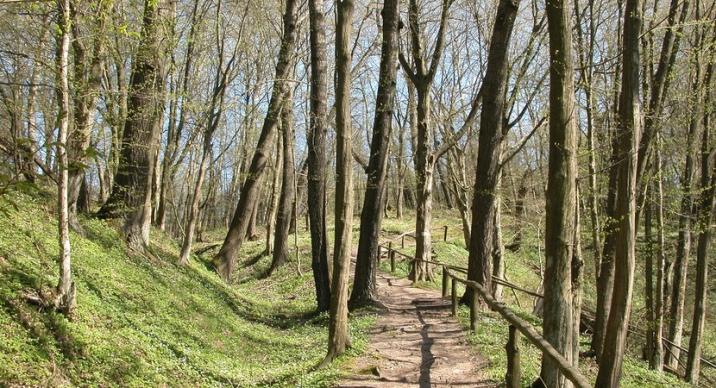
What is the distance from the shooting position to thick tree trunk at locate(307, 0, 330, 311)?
13.2 metres

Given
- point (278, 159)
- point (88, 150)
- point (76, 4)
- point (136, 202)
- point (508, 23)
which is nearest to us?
point (88, 150)

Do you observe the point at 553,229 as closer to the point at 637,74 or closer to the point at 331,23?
the point at 637,74

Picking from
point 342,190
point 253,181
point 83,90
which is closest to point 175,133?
point 253,181

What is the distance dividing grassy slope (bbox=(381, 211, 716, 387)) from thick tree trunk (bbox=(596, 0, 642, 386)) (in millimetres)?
1061

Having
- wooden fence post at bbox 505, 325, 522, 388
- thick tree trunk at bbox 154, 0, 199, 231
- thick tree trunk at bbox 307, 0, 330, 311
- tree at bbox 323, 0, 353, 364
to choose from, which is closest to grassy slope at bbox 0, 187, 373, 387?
tree at bbox 323, 0, 353, 364

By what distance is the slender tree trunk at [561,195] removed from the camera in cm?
687

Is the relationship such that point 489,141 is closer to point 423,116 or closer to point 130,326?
point 423,116

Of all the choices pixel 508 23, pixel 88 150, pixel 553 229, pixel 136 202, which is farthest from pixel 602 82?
pixel 88 150

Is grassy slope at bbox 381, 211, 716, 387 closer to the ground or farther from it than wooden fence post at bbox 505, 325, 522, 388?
closer to the ground

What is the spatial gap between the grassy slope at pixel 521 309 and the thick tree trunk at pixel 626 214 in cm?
106

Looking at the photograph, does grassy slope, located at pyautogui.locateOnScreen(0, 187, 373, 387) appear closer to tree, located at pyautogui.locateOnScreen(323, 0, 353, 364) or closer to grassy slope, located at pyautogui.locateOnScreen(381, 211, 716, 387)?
tree, located at pyautogui.locateOnScreen(323, 0, 353, 364)

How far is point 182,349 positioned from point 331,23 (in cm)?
1800

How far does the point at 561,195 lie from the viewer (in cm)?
688

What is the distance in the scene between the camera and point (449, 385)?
7699 mm
